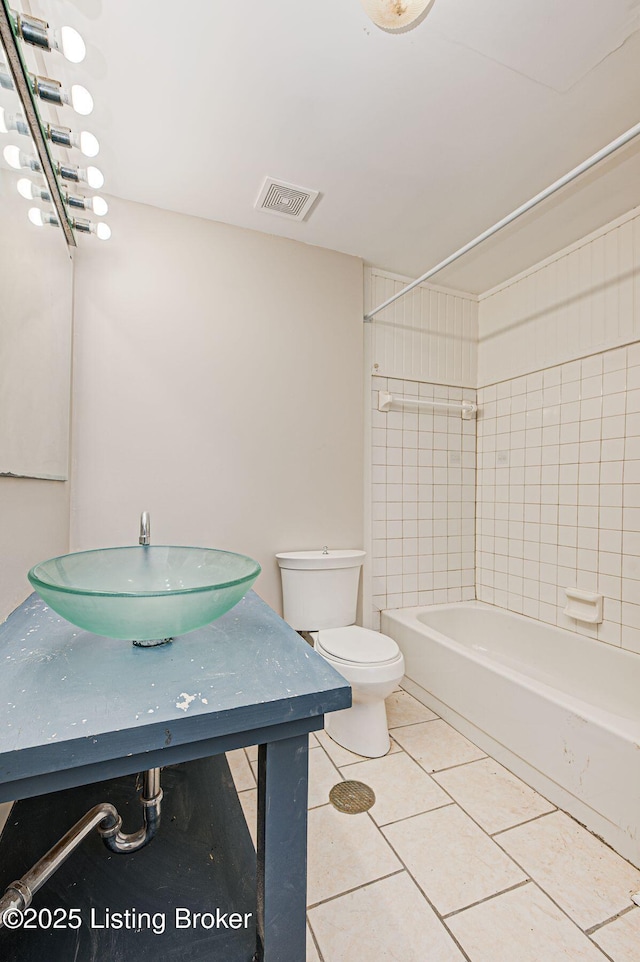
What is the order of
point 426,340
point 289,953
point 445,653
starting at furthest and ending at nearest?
point 426,340 → point 445,653 → point 289,953

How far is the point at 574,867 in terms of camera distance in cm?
123

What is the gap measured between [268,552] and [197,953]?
4.87 feet

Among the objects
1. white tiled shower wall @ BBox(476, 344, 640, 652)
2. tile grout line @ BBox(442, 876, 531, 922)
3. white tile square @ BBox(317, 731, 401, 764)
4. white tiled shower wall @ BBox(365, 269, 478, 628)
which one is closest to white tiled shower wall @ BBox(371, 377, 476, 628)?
white tiled shower wall @ BBox(365, 269, 478, 628)

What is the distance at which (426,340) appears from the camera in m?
2.63

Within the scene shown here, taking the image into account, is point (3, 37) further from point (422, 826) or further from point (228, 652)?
point (422, 826)

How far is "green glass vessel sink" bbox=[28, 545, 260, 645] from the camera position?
634mm

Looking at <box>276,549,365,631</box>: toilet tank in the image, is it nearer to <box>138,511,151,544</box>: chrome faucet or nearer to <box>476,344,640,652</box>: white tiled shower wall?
<box>138,511,151,544</box>: chrome faucet

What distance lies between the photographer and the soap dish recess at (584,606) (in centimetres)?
204

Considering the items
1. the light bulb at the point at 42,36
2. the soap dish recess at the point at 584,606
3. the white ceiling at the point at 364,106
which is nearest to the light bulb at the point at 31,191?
the light bulb at the point at 42,36

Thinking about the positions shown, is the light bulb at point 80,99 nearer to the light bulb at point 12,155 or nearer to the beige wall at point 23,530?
the light bulb at point 12,155

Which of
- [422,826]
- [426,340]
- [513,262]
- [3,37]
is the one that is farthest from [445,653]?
[3,37]

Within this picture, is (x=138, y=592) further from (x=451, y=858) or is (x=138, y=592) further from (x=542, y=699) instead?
(x=542, y=699)

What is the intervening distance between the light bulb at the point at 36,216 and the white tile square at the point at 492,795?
223 centimetres

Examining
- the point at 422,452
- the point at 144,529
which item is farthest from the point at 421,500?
the point at 144,529
